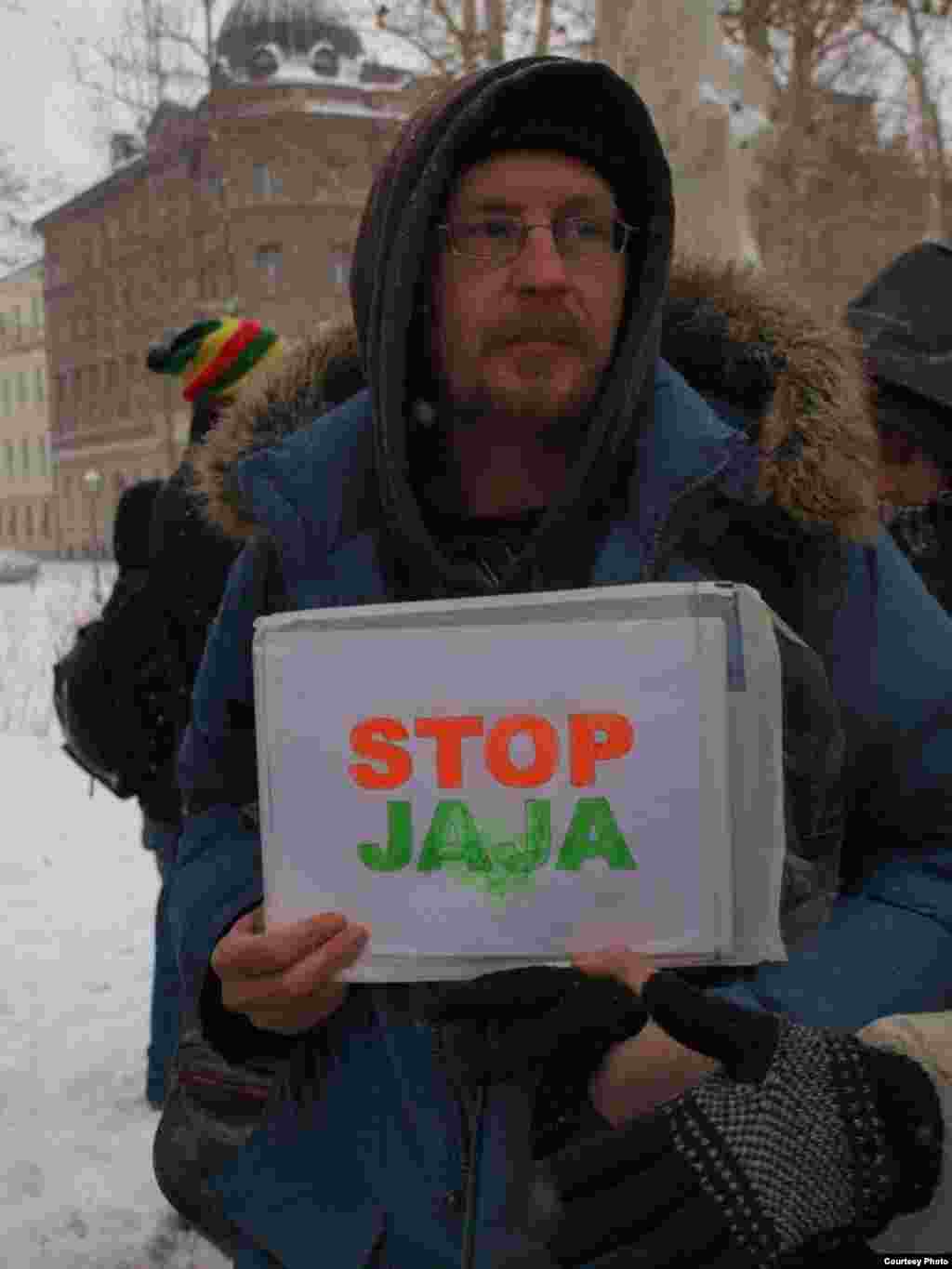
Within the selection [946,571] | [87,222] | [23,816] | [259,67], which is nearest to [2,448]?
[87,222]

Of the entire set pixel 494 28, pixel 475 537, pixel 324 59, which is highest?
pixel 324 59

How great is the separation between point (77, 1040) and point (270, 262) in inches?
1628

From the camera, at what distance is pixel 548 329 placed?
1.45 meters

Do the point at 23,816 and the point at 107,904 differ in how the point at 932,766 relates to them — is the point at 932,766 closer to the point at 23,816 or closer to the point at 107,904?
the point at 107,904

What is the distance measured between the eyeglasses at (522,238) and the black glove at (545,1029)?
2.59ft

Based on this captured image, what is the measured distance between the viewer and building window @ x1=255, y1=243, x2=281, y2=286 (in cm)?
4078

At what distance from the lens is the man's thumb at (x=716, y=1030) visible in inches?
40.3

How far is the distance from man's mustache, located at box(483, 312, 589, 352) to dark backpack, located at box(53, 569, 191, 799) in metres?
1.94

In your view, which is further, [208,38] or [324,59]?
[324,59]

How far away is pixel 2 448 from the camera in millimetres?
54688

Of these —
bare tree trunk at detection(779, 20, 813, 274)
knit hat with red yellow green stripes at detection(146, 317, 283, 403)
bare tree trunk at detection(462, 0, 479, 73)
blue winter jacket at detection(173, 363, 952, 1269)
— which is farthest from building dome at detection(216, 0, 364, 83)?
blue winter jacket at detection(173, 363, 952, 1269)

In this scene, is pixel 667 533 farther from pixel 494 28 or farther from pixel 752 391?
pixel 494 28

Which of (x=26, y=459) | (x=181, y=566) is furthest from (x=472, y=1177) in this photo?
(x=26, y=459)

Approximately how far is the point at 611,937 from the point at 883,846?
32 cm
